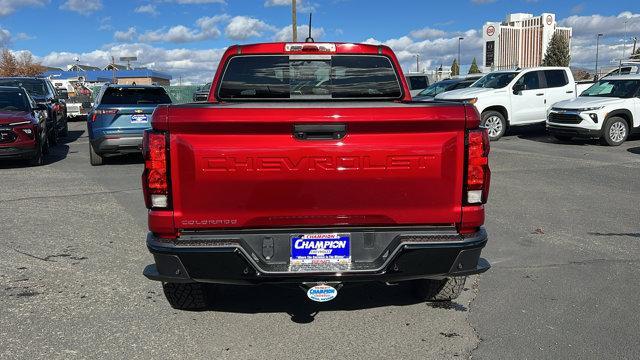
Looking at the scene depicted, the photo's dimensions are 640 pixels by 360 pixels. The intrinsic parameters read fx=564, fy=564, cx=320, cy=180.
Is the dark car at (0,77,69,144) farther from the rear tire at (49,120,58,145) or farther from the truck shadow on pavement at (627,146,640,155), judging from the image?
the truck shadow on pavement at (627,146,640,155)

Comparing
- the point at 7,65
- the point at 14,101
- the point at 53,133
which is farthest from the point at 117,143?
the point at 7,65

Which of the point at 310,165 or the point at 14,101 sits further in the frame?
the point at 14,101

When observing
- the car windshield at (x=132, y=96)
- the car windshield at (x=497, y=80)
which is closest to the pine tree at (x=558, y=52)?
the car windshield at (x=497, y=80)

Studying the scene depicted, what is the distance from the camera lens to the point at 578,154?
12812 millimetres

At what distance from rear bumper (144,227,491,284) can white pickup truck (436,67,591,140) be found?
12.3 m

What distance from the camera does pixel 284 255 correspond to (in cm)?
326

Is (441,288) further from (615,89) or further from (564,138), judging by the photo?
(615,89)

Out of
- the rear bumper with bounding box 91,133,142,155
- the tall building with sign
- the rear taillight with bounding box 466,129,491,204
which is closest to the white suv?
the rear bumper with bounding box 91,133,142,155

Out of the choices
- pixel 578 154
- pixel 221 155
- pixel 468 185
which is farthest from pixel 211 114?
pixel 578 154

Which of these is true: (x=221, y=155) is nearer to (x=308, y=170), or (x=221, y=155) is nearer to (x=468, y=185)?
(x=308, y=170)

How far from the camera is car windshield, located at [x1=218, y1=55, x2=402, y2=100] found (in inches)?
188

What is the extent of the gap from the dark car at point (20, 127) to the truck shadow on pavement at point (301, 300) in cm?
813

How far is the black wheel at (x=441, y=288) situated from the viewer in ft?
13.4

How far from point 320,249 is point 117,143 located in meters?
8.65
